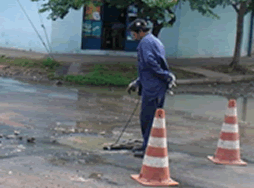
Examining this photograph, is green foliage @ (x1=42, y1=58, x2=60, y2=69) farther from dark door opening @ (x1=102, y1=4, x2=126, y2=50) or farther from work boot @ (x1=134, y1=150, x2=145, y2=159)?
work boot @ (x1=134, y1=150, x2=145, y2=159)

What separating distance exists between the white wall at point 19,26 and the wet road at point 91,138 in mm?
8003

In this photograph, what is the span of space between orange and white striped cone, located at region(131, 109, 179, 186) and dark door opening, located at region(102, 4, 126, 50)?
54.9ft

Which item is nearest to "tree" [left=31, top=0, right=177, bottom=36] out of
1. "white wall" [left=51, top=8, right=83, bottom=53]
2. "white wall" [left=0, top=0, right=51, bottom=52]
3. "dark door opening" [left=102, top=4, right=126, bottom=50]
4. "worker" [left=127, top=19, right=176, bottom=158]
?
"white wall" [left=51, top=8, right=83, bottom=53]

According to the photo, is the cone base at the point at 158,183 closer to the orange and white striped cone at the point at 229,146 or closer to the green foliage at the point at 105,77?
the orange and white striped cone at the point at 229,146

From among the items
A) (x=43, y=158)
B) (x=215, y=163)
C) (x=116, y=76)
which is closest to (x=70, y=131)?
(x=43, y=158)

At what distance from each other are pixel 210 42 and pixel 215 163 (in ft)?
58.0

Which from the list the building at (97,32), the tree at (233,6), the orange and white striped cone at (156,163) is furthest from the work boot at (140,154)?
the building at (97,32)

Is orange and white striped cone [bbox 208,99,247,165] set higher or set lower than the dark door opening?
lower

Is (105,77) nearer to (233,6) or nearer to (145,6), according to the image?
(145,6)

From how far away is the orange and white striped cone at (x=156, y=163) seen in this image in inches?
209

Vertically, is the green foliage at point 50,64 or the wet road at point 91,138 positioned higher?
the green foliage at point 50,64

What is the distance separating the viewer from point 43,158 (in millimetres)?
6121

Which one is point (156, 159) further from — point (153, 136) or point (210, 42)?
point (210, 42)

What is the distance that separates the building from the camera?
21141 millimetres
